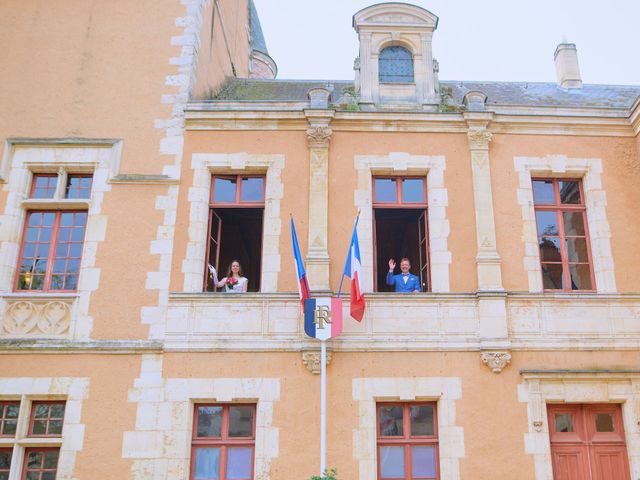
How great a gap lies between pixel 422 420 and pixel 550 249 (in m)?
3.08

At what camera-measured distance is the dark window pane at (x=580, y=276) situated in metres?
9.00

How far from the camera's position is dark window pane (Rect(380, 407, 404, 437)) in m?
8.15

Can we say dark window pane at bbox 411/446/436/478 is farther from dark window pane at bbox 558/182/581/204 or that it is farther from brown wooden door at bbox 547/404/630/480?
dark window pane at bbox 558/182/581/204

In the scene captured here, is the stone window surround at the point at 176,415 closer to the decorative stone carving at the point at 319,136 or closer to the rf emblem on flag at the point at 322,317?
the rf emblem on flag at the point at 322,317

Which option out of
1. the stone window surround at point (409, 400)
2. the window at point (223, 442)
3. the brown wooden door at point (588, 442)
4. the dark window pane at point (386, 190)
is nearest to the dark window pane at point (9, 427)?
the window at point (223, 442)

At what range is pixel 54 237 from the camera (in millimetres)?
9086

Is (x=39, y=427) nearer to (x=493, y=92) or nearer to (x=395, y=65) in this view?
(x=395, y=65)

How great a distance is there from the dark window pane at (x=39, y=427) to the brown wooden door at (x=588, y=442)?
642 cm

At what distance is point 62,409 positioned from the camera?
8211 mm

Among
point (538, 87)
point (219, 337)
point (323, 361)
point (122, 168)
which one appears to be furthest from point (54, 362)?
point (538, 87)

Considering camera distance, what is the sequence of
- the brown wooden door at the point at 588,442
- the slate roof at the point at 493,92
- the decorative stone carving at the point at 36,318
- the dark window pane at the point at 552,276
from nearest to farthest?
the brown wooden door at the point at 588,442 < the decorative stone carving at the point at 36,318 < the dark window pane at the point at 552,276 < the slate roof at the point at 493,92

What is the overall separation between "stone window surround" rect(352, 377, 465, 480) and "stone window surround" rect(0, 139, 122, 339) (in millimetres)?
3764

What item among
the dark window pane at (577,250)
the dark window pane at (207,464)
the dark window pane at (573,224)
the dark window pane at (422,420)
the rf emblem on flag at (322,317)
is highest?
the dark window pane at (573,224)

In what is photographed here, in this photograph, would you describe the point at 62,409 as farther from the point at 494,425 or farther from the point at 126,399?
the point at 494,425
